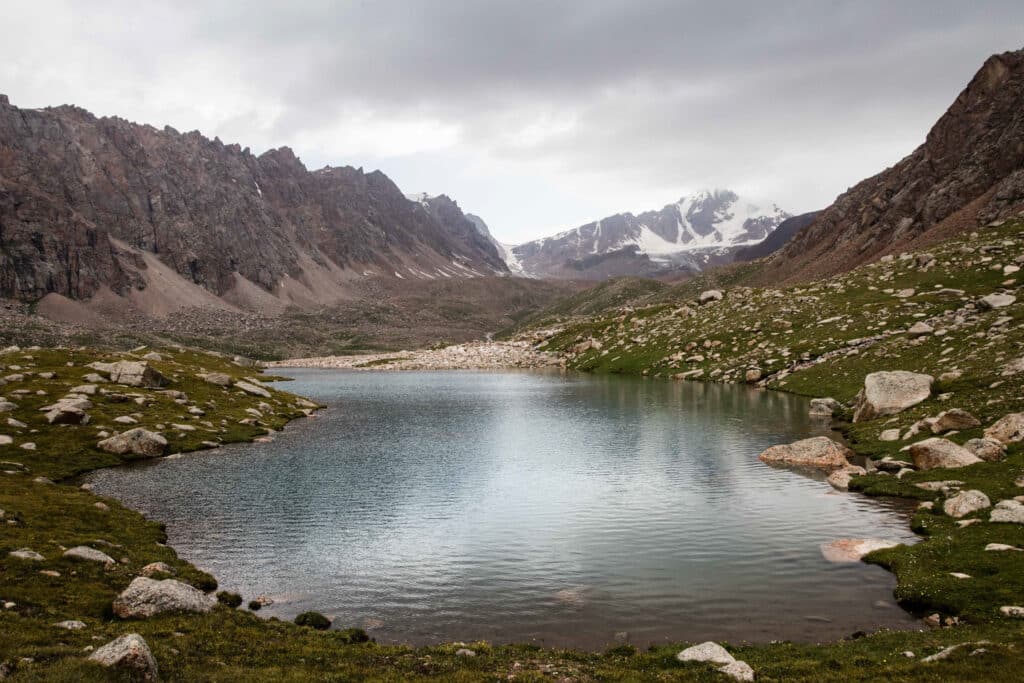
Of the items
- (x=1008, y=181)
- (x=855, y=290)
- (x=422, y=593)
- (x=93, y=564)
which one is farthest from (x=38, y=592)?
(x=1008, y=181)

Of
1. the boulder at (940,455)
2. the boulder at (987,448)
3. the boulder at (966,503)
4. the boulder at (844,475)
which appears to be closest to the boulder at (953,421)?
the boulder at (940,455)

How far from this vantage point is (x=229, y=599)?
26.0m

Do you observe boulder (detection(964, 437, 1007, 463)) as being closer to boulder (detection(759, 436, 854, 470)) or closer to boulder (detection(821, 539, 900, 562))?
boulder (detection(759, 436, 854, 470))

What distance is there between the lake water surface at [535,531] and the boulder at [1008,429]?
11.3m

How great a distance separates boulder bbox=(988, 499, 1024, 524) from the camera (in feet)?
96.1

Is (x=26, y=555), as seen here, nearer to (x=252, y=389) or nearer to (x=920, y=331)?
(x=252, y=389)

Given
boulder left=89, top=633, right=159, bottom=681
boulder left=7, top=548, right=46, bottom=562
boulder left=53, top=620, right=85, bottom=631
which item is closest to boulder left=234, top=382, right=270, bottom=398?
boulder left=7, top=548, right=46, bottom=562

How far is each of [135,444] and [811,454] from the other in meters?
57.7

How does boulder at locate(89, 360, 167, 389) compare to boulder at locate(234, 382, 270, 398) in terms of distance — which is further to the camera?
boulder at locate(234, 382, 270, 398)

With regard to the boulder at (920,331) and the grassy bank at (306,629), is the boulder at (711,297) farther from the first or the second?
the boulder at (920,331)

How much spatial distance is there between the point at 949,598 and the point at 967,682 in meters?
10.1

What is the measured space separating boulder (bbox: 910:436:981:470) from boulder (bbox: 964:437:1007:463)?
42 centimetres

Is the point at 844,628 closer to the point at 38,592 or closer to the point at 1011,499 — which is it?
the point at 1011,499

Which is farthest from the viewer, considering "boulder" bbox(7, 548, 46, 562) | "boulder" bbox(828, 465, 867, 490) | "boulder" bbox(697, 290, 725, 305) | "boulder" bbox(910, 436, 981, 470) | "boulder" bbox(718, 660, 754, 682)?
"boulder" bbox(697, 290, 725, 305)
